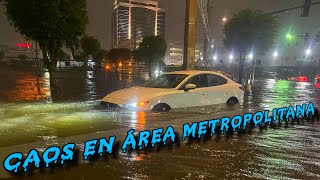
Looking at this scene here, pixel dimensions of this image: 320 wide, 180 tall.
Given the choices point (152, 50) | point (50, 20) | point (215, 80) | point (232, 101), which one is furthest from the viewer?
point (152, 50)

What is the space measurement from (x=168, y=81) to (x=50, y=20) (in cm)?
570

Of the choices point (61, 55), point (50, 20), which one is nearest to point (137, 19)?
point (61, 55)

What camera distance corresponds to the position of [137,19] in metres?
107

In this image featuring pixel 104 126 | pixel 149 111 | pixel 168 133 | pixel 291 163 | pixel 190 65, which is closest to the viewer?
pixel 291 163

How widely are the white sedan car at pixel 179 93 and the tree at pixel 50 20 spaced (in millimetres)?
4955

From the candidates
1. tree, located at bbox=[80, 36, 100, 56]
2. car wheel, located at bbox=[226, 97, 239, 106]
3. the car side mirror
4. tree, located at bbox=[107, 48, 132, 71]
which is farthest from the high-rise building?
the car side mirror

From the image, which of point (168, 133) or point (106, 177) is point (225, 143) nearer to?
point (168, 133)

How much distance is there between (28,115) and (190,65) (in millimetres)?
6759

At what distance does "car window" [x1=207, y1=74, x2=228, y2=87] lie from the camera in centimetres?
1013

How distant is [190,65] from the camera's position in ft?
43.1

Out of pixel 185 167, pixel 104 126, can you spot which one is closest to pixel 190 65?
pixel 104 126

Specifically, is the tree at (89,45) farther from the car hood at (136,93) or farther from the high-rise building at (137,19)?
the high-rise building at (137,19)

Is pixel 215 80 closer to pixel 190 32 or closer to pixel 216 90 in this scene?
pixel 216 90

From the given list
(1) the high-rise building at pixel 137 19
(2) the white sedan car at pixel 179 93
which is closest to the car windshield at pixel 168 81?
(2) the white sedan car at pixel 179 93
